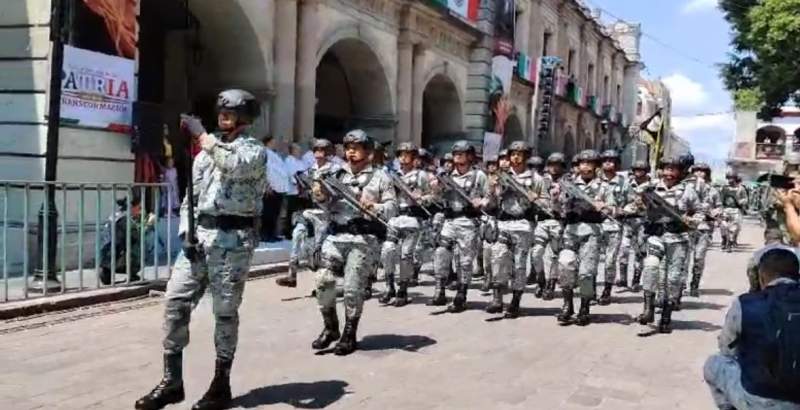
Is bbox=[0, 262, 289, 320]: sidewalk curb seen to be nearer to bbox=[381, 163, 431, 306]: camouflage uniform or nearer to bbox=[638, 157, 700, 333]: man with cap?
bbox=[381, 163, 431, 306]: camouflage uniform

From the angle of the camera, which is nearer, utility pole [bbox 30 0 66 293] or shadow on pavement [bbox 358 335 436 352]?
shadow on pavement [bbox 358 335 436 352]

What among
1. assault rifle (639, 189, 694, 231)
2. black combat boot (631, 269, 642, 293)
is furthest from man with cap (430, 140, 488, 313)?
black combat boot (631, 269, 642, 293)

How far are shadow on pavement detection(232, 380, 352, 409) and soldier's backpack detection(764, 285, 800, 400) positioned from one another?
2.70 meters

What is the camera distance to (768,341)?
321 cm

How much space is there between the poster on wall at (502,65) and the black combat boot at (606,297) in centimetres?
1421

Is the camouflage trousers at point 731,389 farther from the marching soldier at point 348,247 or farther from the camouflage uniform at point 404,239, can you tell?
the camouflage uniform at point 404,239

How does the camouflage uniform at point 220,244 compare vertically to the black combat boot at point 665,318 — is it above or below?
above

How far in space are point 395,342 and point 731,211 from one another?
14.5 m

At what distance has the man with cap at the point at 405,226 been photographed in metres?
9.16

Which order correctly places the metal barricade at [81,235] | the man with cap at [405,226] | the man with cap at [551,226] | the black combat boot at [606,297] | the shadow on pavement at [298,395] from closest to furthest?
1. the shadow on pavement at [298,395]
2. the metal barricade at [81,235]
3. the man with cap at [551,226]
4. the man with cap at [405,226]
5. the black combat boot at [606,297]

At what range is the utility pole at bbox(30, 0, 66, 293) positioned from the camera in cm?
786

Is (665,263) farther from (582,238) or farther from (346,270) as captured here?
(346,270)

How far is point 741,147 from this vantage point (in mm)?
56250

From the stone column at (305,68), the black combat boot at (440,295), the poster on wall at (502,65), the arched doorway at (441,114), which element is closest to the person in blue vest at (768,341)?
the black combat boot at (440,295)
